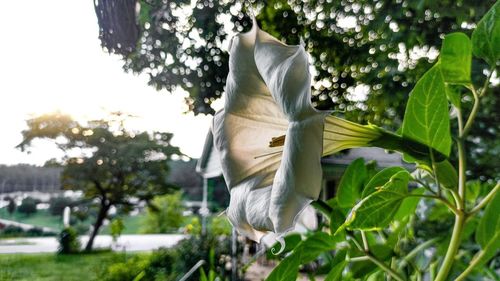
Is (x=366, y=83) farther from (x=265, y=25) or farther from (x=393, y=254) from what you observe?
(x=393, y=254)

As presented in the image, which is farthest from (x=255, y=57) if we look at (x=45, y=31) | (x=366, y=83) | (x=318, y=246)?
(x=366, y=83)

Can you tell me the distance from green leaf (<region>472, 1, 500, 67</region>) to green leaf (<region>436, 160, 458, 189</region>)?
76 mm

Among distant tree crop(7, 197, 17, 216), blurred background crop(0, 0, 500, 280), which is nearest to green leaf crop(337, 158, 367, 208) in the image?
blurred background crop(0, 0, 500, 280)

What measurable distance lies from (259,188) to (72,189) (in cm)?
67

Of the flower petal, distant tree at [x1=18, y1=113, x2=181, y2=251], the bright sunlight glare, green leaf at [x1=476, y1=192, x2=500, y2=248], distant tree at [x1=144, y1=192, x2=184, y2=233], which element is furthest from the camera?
distant tree at [x1=144, y1=192, x2=184, y2=233]

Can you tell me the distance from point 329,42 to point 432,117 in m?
0.78

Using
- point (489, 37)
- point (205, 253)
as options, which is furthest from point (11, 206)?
point (489, 37)

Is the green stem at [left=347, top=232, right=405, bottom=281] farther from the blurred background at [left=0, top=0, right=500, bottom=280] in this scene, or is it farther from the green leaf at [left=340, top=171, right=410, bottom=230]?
the blurred background at [left=0, top=0, right=500, bottom=280]

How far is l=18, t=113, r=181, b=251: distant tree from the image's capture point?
2.85 feet

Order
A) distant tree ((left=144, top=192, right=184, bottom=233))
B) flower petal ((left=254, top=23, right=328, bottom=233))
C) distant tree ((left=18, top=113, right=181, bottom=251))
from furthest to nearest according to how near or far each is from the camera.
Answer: distant tree ((left=144, top=192, right=184, bottom=233)) < distant tree ((left=18, top=113, right=181, bottom=251)) < flower petal ((left=254, top=23, right=328, bottom=233))

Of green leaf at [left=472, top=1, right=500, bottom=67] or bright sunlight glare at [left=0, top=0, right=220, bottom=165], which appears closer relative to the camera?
green leaf at [left=472, top=1, right=500, bottom=67]

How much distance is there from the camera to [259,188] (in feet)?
0.89

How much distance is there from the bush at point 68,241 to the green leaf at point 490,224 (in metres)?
0.67

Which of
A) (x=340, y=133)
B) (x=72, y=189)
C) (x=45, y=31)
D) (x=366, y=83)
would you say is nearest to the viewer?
(x=340, y=133)
